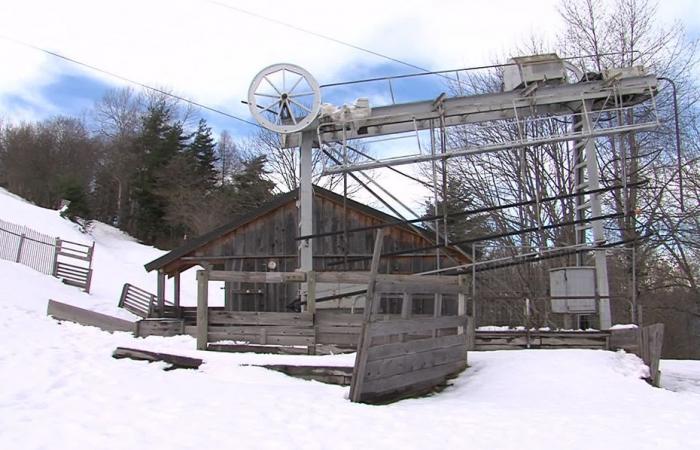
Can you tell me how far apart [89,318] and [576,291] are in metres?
9.78

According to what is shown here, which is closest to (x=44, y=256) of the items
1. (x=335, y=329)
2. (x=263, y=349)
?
(x=263, y=349)

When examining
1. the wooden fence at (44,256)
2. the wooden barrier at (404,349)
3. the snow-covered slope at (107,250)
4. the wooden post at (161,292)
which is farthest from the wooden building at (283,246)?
the snow-covered slope at (107,250)

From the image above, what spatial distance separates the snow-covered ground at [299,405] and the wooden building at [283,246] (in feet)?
18.7

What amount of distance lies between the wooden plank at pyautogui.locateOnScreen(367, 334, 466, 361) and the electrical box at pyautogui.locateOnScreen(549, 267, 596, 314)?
103 inches

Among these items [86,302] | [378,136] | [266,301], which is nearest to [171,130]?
[86,302]

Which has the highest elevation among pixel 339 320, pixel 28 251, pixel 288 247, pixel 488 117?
pixel 488 117

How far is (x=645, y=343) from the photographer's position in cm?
988

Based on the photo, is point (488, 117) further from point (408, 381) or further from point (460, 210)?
point (460, 210)

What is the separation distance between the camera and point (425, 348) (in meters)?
8.41

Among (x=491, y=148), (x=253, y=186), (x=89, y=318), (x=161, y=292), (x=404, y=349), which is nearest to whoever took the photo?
(x=404, y=349)

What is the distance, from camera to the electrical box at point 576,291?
36.6 ft

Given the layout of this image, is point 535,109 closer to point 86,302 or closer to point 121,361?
point 121,361

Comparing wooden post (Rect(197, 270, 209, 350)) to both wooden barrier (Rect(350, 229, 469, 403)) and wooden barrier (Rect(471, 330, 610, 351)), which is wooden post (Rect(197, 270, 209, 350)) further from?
wooden barrier (Rect(471, 330, 610, 351))

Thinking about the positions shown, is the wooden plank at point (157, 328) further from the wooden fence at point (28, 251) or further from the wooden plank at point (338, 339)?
the wooden fence at point (28, 251)
